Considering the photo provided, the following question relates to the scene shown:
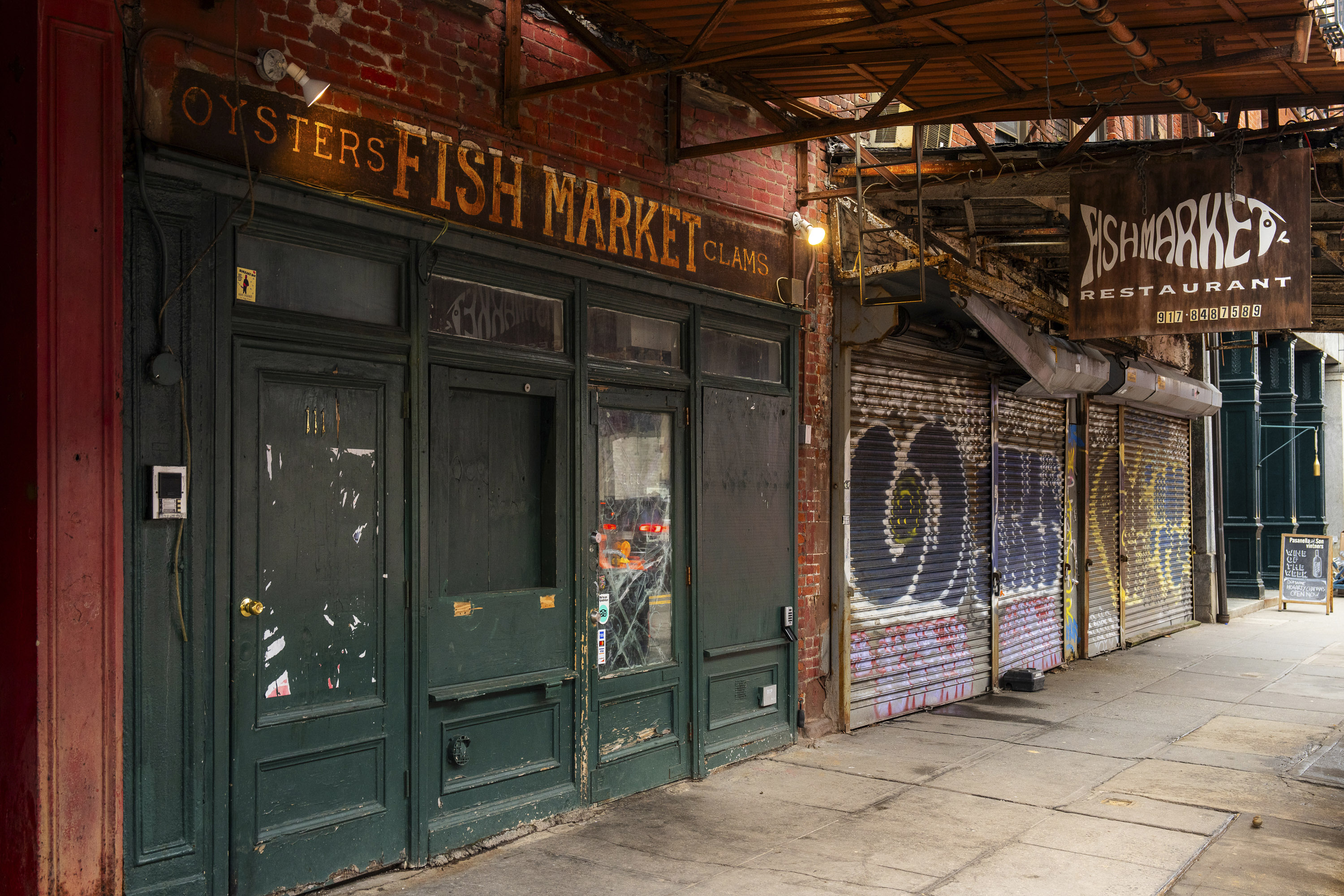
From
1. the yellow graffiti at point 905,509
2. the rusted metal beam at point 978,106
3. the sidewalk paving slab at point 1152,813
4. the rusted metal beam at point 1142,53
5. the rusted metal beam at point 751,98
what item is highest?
the rusted metal beam at point 751,98

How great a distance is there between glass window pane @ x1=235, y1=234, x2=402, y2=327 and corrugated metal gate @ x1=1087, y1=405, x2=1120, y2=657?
10777 millimetres

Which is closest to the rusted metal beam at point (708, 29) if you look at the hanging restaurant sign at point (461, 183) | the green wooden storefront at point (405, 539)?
the hanging restaurant sign at point (461, 183)

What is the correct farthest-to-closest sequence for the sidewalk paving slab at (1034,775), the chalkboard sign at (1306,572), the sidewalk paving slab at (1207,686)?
the chalkboard sign at (1306,572) < the sidewalk paving slab at (1207,686) < the sidewalk paving slab at (1034,775)

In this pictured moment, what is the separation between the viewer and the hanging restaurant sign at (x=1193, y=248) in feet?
22.3

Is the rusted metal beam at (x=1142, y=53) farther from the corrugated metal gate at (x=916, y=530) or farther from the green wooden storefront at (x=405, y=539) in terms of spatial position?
the corrugated metal gate at (x=916, y=530)

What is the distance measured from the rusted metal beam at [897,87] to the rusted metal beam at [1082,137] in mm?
1222

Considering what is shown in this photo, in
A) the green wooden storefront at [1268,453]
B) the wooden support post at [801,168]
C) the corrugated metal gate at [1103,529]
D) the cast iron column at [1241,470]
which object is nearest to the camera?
the wooden support post at [801,168]

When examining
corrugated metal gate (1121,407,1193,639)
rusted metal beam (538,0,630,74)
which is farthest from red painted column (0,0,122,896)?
corrugated metal gate (1121,407,1193,639)

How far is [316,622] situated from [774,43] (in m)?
3.75

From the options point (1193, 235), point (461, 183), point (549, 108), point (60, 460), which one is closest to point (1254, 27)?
point (1193, 235)

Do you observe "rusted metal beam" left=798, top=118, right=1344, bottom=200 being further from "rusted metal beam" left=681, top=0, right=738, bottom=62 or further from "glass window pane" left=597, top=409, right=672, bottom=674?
"rusted metal beam" left=681, top=0, right=738, bottom=62

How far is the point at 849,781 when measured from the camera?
24.8 feet

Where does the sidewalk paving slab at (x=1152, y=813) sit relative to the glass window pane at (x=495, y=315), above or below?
below

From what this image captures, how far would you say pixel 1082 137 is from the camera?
763cm
